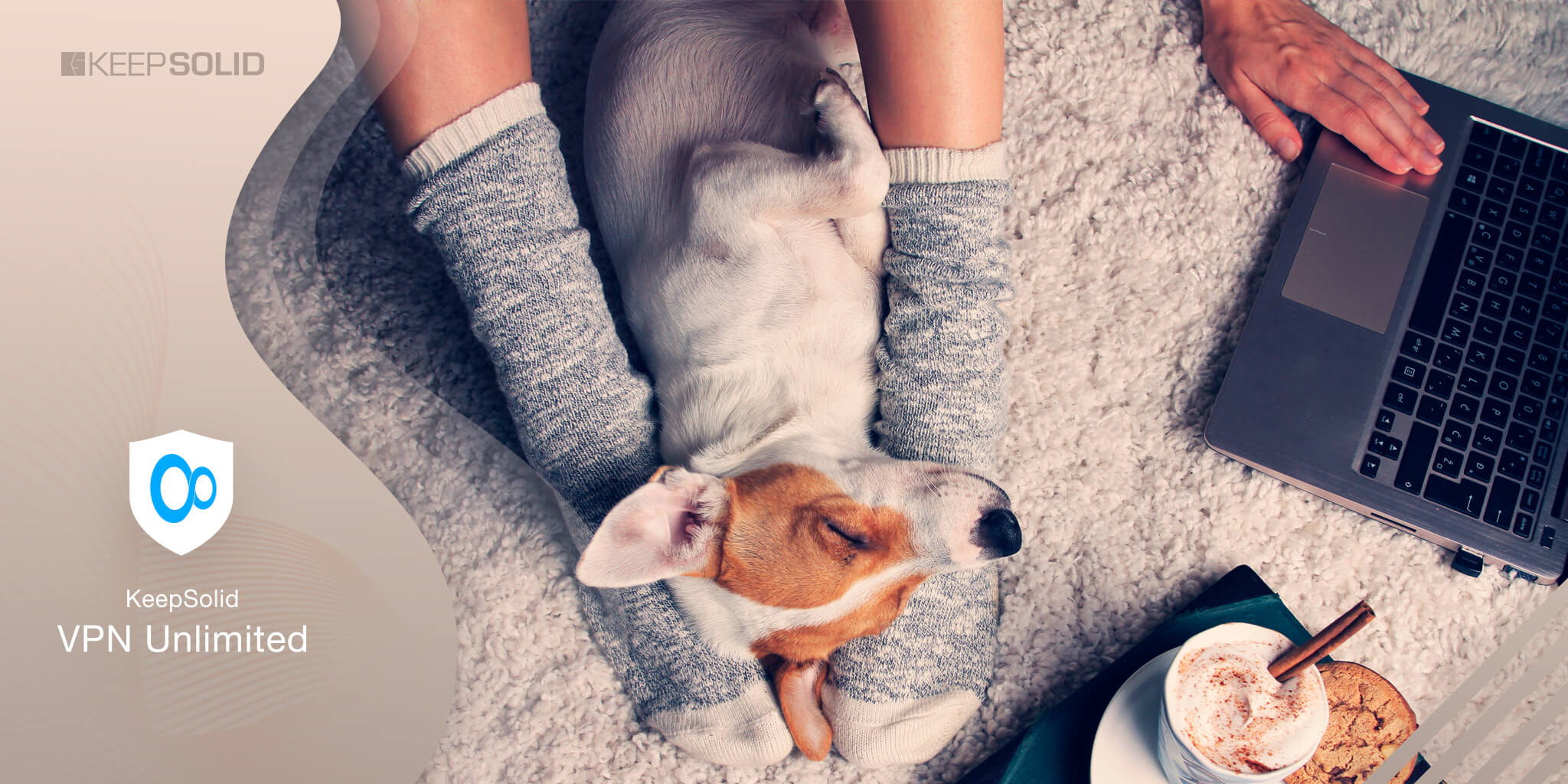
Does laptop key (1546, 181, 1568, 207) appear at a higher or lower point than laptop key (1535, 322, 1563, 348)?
higher

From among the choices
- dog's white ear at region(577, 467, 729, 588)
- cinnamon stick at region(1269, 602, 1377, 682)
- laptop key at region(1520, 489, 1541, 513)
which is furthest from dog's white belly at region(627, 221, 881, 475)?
laptop key at region(1520, 489, 1541, 513)

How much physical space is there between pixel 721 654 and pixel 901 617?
0.87ft

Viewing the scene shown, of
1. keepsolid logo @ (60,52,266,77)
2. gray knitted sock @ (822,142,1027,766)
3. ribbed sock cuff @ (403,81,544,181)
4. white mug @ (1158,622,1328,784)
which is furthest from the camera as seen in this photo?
gray knitted sock @ (822,142,1027,766)

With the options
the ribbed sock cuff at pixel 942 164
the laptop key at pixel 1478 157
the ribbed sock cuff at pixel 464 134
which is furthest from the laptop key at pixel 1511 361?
the ribbed sock cuff at pixel 464 134

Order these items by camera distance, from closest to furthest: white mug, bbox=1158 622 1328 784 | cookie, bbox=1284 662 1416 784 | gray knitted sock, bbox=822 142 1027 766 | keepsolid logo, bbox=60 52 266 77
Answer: keepsolid logo, bbox=60 52 266 77 < white mug, bbox=1158 622 1328 784 < cookie, bbox=1284 662 1416 784 < gray knitted sock, bbox=822 142 1027 766

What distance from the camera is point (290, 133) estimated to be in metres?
0.87

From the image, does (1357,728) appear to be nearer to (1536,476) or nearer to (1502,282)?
(1536,476)

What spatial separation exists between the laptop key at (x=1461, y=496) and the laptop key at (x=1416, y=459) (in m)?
0.02

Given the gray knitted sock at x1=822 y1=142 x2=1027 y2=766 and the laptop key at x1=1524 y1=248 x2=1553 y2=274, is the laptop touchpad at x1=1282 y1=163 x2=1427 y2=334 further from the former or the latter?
the gray knitted sock at x1=822 y1=142 x2=1027 y2=766

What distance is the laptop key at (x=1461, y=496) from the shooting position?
125 centimetres

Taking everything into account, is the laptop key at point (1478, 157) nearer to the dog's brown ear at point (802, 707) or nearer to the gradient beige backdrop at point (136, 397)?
the dog's brown ear at point (802, 707)

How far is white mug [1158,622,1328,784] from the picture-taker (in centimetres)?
90

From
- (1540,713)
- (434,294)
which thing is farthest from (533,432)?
(1540,713)

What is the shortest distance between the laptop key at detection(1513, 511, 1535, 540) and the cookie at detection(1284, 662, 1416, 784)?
0.41 meters
